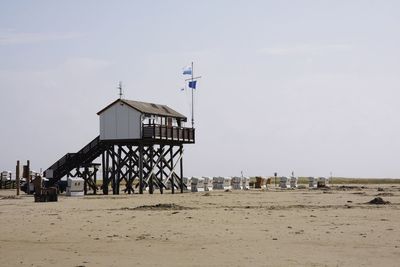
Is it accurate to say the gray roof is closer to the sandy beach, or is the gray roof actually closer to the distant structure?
the distant structure

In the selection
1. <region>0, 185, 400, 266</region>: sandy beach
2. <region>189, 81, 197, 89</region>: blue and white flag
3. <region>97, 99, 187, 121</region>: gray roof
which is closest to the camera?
<region>0, 185, 400, 266</region>: sandy beach

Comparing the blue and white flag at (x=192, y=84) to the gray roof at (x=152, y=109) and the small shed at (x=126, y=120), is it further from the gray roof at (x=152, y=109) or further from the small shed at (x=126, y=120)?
the small shed at (x=126, y=120)

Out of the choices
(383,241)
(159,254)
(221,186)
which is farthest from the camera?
(221,186)

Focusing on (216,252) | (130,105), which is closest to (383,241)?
(216,252)

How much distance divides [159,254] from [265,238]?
147 inches

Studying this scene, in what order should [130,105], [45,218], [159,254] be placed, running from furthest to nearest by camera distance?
[130,105]
[45,218]
[159,254]

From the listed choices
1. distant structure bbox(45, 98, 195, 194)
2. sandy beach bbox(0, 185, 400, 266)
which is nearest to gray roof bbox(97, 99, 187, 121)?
distant structure bbox(45, 98, 195, 194)

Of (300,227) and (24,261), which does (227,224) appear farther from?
(24,261)

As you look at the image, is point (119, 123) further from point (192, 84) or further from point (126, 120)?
point (192, 84)

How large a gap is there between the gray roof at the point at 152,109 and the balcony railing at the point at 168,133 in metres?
1.12

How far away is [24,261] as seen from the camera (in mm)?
13836

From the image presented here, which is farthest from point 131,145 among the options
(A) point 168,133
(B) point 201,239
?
(B) point 201,239

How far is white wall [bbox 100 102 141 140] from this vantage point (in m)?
50.1

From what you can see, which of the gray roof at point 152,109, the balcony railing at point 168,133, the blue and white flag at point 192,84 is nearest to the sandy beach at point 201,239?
the balcony railing at point 168,133
